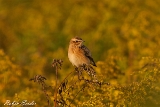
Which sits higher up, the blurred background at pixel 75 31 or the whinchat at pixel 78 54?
the blurred background at pixel 75 31

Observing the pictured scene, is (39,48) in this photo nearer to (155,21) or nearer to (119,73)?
(155,21)

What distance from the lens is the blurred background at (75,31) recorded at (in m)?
16.8

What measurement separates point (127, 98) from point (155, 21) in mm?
11036

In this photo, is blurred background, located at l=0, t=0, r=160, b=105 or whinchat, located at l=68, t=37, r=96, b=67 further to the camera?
blurred background, located at l=0, t=0, r=160, b=105

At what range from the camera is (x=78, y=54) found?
10789mm

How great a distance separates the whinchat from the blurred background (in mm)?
2499

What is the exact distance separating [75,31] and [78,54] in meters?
11.5

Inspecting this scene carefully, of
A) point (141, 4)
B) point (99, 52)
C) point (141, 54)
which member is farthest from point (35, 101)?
point (141, 4)

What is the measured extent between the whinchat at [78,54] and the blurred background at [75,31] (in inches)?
98.4

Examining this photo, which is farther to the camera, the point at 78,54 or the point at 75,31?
the point at 75,31

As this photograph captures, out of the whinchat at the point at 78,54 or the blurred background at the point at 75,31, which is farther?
the blurred background at the point at 75,31

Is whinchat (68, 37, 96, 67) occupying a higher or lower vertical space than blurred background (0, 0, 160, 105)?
lower

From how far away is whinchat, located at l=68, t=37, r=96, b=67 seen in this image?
1069 cm

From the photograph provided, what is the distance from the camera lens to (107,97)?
30.9ft
